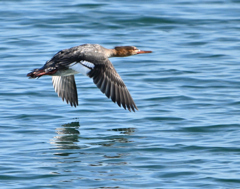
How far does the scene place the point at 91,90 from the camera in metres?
10.9

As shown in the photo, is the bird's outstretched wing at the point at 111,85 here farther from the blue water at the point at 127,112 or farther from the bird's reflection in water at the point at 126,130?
the blue water at the point at 127,112

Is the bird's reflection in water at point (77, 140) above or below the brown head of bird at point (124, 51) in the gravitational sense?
below

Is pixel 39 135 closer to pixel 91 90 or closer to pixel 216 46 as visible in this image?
pixel 91 90

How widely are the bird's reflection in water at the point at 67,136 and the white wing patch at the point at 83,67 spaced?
869 mm

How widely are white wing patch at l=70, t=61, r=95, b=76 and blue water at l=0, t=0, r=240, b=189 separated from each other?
87 cm

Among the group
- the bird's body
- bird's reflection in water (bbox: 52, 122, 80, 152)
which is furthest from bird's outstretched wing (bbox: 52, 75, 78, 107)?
bird's reflection in water (bbox: 52, 122, 80, 152)

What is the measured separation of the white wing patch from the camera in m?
8.71

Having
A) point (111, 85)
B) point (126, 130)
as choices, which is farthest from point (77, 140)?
point (111, 85)

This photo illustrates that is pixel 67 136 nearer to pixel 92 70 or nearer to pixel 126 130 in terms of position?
pixel 126 130

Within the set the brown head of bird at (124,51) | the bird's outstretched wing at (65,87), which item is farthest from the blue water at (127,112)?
the brown head of bird at (124,51)

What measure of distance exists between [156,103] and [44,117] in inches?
74.3

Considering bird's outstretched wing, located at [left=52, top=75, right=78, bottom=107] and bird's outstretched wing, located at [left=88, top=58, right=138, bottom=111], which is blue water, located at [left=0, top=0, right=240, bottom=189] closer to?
bird's outstretched wing, located at [left=52, top=75, right=78, bottom=107]

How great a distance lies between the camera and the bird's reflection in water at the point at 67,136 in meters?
8.26

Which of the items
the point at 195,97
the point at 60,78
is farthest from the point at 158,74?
the point at 60,78
